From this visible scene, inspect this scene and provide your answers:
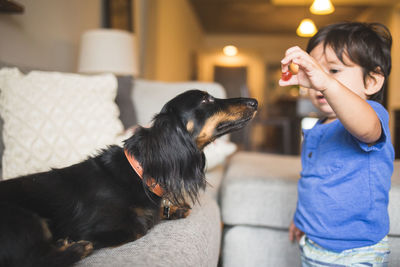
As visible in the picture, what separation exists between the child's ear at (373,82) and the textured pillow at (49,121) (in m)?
1.12

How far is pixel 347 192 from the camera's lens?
1.09 metres

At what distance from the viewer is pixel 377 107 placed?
1.04m

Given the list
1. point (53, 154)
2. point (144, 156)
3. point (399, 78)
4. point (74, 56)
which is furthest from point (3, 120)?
point (399, 78)

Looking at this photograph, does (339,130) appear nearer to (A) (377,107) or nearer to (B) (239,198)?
(A) (377,107)

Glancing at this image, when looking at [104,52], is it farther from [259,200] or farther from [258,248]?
[258,248]

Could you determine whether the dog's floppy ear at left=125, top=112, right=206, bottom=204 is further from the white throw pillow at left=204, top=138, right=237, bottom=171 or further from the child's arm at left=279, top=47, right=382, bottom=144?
the white throw pillow at left=204, top=138, right=237, bottom=171

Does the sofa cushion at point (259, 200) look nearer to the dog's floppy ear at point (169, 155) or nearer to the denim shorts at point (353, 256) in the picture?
the denim shorts at point (353, 256)

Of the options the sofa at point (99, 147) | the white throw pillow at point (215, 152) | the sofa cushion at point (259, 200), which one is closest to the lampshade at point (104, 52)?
the sofa at point (99, 147)

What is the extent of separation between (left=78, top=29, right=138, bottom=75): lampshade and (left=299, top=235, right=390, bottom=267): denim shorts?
7.19 feet

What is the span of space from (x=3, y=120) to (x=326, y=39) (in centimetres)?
144

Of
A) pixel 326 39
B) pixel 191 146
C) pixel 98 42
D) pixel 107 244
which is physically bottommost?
pixel 107 244

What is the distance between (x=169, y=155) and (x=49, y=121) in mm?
733

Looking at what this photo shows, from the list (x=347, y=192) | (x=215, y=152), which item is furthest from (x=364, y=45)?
(x=215, y=152)

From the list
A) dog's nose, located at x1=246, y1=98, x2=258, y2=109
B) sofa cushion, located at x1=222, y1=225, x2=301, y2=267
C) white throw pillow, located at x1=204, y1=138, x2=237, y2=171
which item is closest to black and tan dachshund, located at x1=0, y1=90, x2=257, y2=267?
dog's nose, located at x1=246, y1=98, x2=258, y2=109
